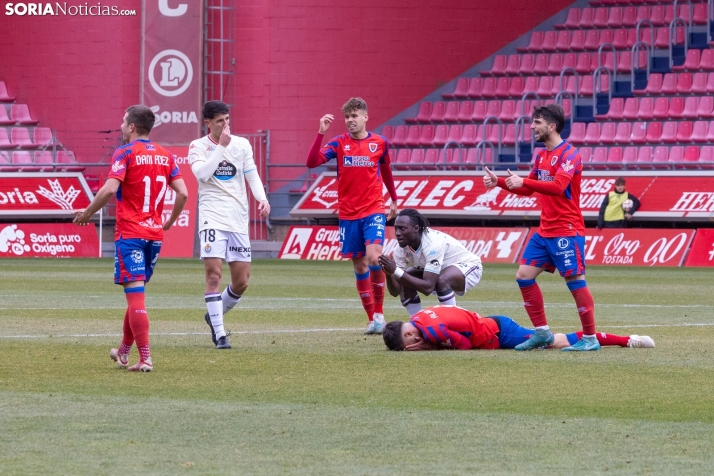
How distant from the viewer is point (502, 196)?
27.3 meters

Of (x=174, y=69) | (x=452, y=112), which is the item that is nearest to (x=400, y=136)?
(x=452, y=112)

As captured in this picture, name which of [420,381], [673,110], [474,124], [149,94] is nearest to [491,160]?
[474,124]

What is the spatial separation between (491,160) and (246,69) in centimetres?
654

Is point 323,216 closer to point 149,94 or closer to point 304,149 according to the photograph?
point 304,149

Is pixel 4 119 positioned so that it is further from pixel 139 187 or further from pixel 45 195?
pixel 139 187

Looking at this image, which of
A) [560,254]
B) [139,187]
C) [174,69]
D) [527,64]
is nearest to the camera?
[139,187]

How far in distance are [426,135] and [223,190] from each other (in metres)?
21.7

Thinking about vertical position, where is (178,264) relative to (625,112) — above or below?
below

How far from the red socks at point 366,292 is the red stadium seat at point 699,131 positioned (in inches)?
710

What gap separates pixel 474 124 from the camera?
31812 mm

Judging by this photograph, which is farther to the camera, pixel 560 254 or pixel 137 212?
pixel 560 254

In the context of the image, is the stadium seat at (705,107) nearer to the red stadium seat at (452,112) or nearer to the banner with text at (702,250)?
the banner with text at (702,250)

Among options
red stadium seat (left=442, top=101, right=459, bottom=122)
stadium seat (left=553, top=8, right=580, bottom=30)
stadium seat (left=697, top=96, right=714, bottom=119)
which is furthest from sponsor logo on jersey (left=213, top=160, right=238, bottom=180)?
stadium seat (left=553, top=8, right=580, bottom=30)

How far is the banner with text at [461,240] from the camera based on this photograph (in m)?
26.6
